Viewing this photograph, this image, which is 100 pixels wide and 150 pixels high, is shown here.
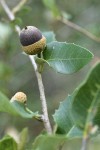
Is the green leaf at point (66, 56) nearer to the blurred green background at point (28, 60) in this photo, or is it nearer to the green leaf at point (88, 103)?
the green leaf at point (88, 103)

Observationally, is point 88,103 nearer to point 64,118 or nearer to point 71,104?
point 71,104

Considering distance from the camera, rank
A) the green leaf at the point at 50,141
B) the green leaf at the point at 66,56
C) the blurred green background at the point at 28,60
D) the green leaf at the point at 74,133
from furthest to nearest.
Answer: the blurred green background at the point at 28,60 < the green leaf at the point at 66,56 < the green leaf at the point at 74,133 < the green leaf at the point at 50,141

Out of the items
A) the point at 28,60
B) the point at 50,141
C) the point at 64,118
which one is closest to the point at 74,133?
the point at 64,118

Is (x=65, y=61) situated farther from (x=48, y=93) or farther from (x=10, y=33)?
(x=48, y=93)

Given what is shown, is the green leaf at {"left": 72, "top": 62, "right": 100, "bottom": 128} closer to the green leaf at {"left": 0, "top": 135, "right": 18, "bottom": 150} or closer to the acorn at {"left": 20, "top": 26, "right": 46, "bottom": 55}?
the green leaf at {"left": 0, "top": 135, "right": 18, "bottom": 150}

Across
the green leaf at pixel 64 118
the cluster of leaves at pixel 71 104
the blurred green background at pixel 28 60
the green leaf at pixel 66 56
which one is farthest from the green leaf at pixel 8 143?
the blurred green background at pixel 28 60

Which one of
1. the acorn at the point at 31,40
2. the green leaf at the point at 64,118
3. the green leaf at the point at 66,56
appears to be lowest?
the green leaf at the point at 64,118
